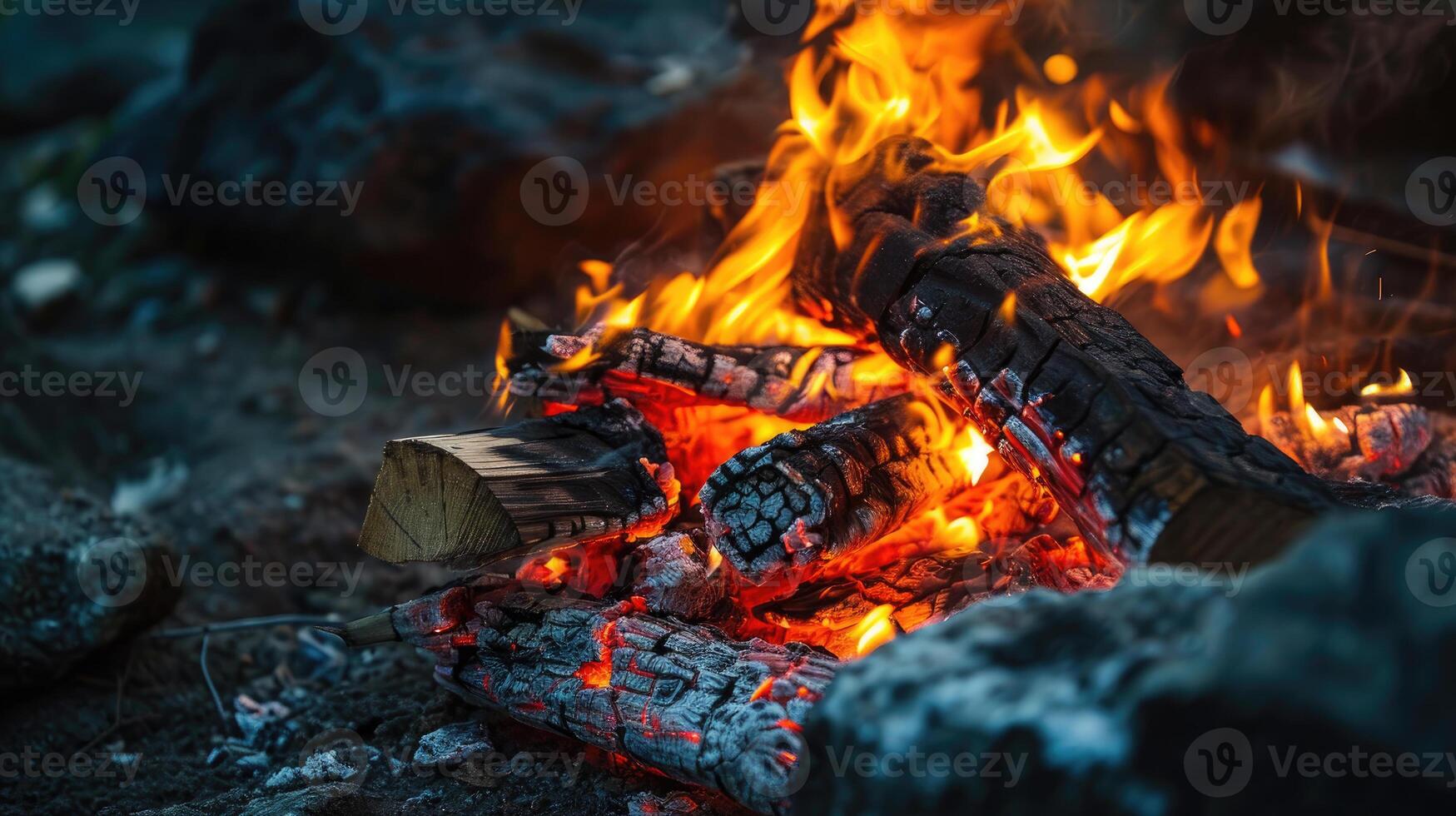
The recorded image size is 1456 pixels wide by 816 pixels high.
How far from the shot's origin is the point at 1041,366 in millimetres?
2316

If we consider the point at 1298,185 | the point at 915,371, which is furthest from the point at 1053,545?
the point at 1298,185

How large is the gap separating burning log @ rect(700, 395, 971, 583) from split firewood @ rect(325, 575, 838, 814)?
219 mm

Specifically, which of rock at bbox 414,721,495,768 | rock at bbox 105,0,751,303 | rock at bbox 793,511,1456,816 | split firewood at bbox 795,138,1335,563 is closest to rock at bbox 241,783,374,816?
rock at bbox 414,721,495,768

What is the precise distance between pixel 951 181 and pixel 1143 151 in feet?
7.84

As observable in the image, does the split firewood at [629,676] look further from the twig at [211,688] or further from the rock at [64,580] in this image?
the rock at [64,580]

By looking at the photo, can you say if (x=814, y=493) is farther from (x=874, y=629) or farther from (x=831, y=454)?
(x=874, y=629)

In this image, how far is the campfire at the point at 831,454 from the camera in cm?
214

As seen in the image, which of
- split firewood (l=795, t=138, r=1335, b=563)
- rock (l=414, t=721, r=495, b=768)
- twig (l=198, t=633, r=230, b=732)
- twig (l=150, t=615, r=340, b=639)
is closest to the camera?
split firewood (l=795, t=138, r=1335, b=563)

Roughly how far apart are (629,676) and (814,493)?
59cm

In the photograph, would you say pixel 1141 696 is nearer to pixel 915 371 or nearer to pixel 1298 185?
pixel 915 371

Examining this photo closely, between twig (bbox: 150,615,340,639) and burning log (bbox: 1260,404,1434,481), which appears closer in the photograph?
burning log (bbox: 1260,404,1434,481)

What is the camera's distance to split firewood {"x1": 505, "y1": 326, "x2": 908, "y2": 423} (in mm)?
2838

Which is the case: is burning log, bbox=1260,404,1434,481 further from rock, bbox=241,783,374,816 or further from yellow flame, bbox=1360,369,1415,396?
rock, bbox=241,783,374,816

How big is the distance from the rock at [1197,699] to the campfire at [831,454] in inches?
18.0
